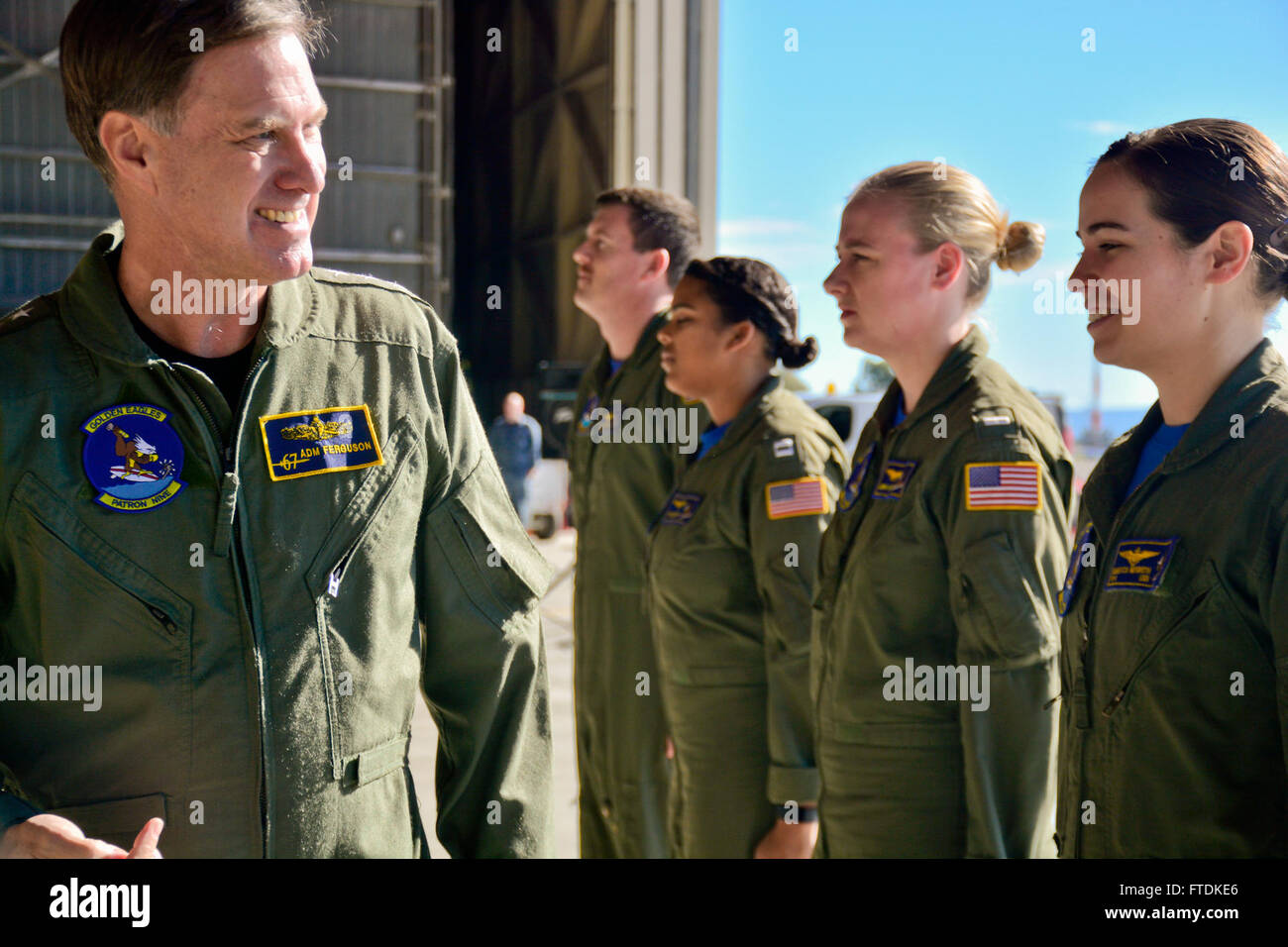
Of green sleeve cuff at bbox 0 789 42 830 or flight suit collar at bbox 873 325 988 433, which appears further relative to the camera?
flight suit collar at bbox 873 325 988 433

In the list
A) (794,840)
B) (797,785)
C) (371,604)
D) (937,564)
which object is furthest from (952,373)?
(371,604)

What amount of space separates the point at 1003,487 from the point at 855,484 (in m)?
0.30

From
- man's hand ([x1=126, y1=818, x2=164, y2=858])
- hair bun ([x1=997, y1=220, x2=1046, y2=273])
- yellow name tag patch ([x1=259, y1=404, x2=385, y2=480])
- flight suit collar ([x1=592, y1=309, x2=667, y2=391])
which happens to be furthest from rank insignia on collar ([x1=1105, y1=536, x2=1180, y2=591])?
flight suit collar ([x1=592, y1=309, x2=667, y2=391])

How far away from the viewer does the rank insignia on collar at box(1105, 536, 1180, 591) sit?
1.44 meters

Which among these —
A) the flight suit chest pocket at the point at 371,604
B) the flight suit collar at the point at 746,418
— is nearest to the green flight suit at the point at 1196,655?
the flight suit chest pocket at the point at 371,604

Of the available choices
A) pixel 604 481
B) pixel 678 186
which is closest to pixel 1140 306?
pixel 604 481

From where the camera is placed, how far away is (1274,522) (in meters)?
1.32

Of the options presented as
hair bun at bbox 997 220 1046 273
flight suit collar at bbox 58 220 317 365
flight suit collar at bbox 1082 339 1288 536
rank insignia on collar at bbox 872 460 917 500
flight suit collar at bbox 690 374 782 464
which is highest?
hair bun at bbox 997 220 1046 273

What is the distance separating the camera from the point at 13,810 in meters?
1.15

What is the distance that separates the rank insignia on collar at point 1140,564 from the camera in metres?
1.44

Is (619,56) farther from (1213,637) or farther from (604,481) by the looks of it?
(1213,637)

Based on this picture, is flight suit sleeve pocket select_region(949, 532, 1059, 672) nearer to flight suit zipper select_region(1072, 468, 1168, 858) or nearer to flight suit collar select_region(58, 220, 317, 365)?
flight suit zipper select_region(1072, 468, 1168, 858)

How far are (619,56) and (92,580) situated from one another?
30.1ft
